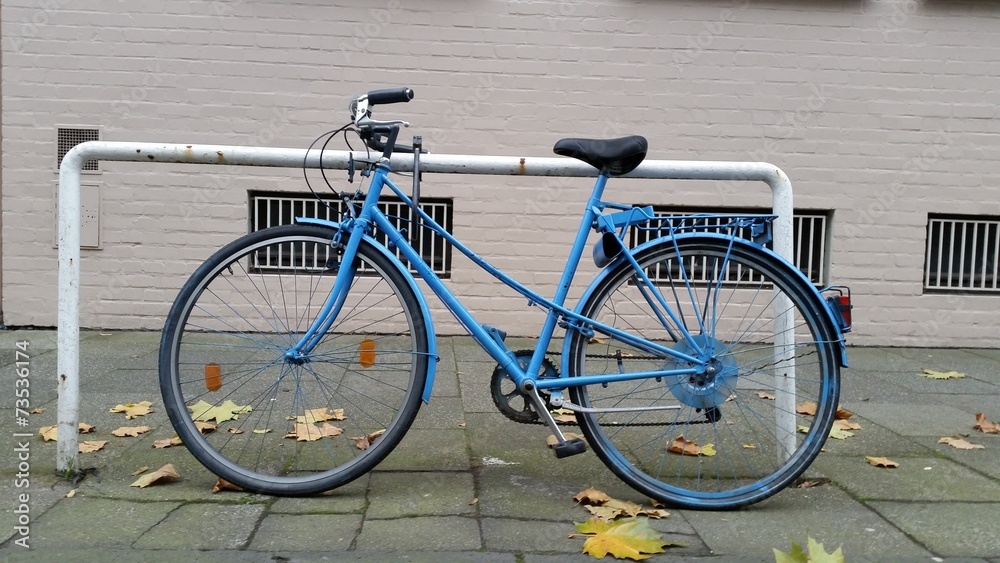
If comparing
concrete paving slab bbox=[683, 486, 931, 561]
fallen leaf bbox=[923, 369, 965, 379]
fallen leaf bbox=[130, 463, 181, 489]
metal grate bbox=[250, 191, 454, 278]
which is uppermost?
metal grate bbox=[250, 191, 454, 278]

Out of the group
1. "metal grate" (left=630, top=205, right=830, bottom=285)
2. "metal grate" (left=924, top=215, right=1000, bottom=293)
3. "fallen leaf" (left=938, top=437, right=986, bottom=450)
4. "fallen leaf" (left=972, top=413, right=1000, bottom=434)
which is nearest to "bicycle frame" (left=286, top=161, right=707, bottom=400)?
"fallen leaf" (left=938, top=437, right=986, bottom=450)

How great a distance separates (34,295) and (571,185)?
13.3 feet

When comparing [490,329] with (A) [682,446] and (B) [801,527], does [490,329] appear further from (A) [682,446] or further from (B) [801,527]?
(B) [801,527]

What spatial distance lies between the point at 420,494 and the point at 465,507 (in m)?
0.20

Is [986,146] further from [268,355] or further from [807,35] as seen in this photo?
[268,355]

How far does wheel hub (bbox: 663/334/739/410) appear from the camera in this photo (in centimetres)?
289

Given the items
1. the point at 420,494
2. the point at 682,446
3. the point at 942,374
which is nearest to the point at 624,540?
the point at 420,494

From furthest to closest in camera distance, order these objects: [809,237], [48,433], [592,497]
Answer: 1. [809,237]
2. [48,433]
3. [592,497]

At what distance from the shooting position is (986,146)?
20.0 ft

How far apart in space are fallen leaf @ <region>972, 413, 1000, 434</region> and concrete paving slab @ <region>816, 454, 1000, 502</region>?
0.65 meters

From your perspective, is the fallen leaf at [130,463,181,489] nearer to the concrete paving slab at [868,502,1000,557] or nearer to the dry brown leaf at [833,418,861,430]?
the concrete paving slab at [868,502,1000,557]

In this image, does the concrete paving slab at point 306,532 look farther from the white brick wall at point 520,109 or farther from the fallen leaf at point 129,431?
the white brick wall at point 520,109

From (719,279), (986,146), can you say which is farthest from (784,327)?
(986,146)

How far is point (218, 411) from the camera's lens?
3.72m
